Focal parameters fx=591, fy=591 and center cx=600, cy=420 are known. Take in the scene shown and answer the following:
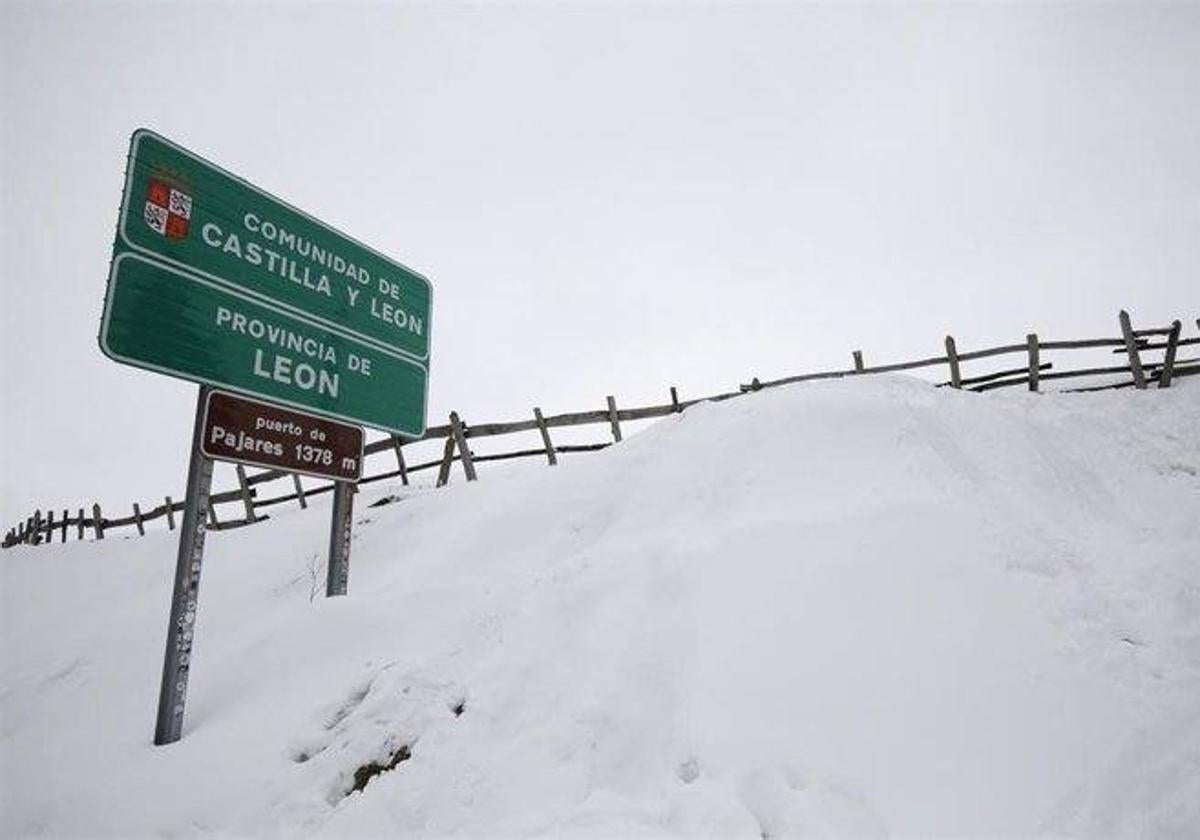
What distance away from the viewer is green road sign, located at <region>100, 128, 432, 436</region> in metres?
4.71

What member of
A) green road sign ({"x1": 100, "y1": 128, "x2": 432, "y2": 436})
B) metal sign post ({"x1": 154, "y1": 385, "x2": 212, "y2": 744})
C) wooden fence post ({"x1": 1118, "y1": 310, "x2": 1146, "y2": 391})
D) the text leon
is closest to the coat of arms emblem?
green road sign ({"x1": 100, "y1": 128, "x2": 432, "y2": 436})

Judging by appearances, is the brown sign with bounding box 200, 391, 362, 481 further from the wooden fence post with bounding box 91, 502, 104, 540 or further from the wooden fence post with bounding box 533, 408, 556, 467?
the wooden fence post with bounding box 91, 502, 104, 540

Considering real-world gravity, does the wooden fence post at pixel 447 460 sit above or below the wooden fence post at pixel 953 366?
below

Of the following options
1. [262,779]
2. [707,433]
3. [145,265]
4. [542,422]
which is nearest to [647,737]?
[262,779]

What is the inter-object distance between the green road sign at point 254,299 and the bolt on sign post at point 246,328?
1cm

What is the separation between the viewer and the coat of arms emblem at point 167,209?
15.8ft

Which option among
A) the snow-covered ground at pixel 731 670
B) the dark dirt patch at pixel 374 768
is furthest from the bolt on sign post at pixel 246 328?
the dark dirt patch at pixel 374 768

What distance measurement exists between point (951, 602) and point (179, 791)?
5.26m

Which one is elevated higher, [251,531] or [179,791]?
[251,531]

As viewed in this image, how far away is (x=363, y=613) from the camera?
17.5ft

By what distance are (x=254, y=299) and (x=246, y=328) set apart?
1.01 ft

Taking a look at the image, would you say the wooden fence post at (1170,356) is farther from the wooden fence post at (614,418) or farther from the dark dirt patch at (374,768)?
the dark dirt patch at (374,768)

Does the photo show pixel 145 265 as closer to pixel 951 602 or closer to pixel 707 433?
pixel 707 433

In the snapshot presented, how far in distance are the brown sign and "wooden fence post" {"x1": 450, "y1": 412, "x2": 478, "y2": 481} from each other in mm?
6580
